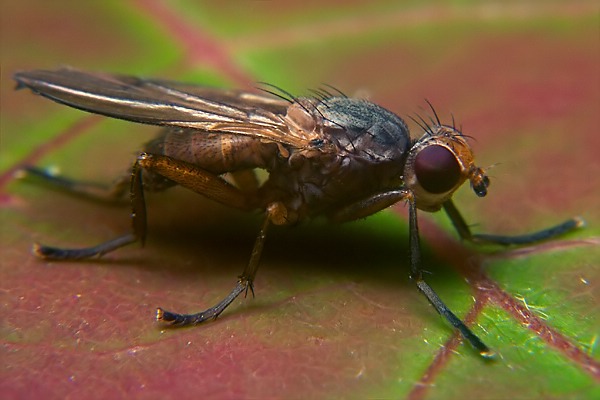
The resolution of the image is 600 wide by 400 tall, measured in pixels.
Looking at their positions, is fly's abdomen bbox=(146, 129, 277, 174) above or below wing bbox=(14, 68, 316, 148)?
below

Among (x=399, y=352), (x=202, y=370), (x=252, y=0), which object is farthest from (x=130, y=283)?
(x=252, y=0)

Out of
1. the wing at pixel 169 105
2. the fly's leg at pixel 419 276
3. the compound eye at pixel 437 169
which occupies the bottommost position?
the fly's leg at pixel 419 276

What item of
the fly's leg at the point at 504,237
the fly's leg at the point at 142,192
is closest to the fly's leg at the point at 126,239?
the fly's leg at the point at 142,192

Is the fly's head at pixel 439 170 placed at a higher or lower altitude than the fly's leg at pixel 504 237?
higher

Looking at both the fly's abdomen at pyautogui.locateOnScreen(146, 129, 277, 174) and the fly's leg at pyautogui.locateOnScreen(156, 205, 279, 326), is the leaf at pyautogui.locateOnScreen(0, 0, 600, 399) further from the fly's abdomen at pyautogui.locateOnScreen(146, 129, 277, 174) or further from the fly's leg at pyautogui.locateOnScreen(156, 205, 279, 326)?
the fly's abdomen at pyautogui.locateOnScreen(146, 129, 277, 174)

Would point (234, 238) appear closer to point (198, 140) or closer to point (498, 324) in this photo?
point (198, 140)

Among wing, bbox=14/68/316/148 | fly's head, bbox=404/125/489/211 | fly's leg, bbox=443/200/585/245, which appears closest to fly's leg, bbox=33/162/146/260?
wing, bbox=14/68/316/148

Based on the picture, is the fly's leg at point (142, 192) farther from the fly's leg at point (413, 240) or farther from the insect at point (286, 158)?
the fly's leg at point (413, 240)
